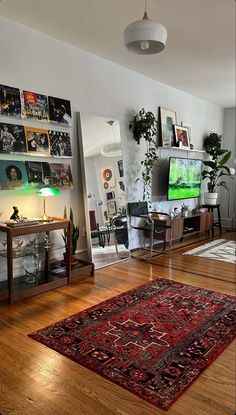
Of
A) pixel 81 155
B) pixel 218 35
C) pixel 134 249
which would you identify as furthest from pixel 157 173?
pixel 218 35

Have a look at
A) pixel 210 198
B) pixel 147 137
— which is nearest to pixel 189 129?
pixel 210 198

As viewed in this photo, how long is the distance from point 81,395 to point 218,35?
3.49 meters

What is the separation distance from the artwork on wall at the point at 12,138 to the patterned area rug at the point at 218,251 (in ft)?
9.55

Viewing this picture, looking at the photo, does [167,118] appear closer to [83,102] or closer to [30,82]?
[83,102]

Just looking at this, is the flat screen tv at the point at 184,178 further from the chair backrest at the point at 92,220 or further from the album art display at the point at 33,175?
the album art display at the point at 33,175

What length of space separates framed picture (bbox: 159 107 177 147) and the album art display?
207 centimetres

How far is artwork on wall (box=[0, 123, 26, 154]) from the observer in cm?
308

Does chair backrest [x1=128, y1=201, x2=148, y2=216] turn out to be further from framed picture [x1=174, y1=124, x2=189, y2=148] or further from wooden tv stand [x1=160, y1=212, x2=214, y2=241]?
framed picture [x1=174, y1=124, x2=189, y2=148]

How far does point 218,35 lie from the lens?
3.34m

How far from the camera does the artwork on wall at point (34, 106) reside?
325 centimetres

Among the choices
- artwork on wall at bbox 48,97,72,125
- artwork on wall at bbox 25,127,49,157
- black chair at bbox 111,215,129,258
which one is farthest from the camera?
black chair at bbox 111,215,129,258

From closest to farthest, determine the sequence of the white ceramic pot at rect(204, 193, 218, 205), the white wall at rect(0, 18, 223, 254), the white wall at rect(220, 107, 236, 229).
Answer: the white wall at rect(0, 18, 223, 254), the white ceramic pot at rect(204, 193, 218, 205), the white wall at rect(220, 107, 236, 229)

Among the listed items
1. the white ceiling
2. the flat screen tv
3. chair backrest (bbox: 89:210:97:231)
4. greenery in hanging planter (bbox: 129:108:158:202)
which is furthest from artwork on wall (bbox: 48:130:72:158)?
the flat screen tv

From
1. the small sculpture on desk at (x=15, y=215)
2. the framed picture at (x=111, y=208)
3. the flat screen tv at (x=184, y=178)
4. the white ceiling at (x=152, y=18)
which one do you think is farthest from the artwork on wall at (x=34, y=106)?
the flat screen tv at (x=184, y=178)
